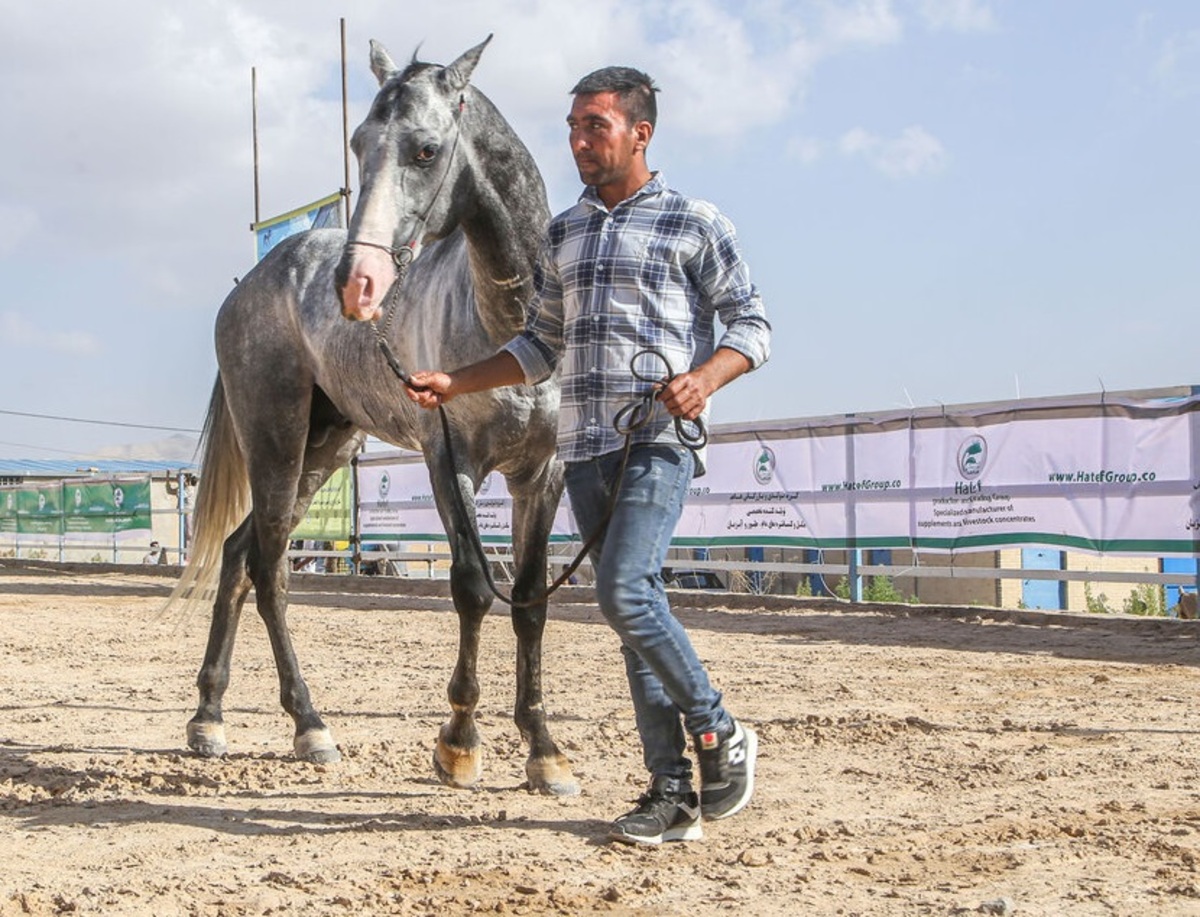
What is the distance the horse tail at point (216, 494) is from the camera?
720 cm

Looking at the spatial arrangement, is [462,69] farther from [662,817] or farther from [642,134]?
[662,817]

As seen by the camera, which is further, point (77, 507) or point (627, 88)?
point (77, 507)

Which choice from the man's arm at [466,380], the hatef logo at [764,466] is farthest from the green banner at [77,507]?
the man's arm at [466,380]

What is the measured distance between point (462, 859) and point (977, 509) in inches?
343

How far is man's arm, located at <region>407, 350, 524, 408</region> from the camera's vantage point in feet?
13.1

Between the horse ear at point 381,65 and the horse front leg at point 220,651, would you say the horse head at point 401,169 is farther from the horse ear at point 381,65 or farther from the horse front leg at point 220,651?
the horse front leg at point 220,651

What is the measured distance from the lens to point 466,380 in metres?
4.08

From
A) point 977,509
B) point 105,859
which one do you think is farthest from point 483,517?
point 105,859

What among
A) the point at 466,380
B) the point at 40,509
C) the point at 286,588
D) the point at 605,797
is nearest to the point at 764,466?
the point at 286,588

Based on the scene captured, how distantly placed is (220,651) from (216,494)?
1332 millimetres

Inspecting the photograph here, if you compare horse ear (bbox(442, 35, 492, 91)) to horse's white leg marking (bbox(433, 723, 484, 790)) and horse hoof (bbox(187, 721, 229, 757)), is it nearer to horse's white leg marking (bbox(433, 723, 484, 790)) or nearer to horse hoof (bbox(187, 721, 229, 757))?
horse's white leg marking (bbox(433, 723, 484, 790))

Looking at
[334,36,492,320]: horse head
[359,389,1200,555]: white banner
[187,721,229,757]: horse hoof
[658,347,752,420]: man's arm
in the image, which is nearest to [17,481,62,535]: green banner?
Result: [359,389,1200,555]: white banner

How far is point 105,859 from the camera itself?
3.77 metres

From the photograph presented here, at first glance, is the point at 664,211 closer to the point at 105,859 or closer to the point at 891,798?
the point at 891,798
